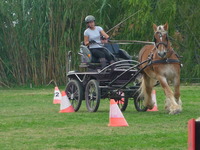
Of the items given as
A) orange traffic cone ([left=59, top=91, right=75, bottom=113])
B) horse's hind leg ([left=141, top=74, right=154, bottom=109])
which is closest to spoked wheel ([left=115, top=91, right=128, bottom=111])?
horse's hind leg ([left=141, top=74, right=154, bottom=109])

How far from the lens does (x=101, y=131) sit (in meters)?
9.60

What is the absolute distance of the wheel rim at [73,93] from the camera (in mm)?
14395

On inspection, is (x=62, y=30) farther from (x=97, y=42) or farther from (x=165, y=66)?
(x=165, y=66)

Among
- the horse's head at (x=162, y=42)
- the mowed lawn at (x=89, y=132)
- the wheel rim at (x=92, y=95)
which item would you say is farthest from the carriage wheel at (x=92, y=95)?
the horse's head at (x=162, y=42)

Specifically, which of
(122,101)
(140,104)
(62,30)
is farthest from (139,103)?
(62,30)

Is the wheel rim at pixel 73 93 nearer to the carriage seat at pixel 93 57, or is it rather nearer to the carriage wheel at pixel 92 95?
the carriage wheel at pixel 92 95

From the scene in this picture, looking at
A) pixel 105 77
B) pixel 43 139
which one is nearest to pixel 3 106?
pixel 105 77

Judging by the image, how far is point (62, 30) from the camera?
26.5 meters

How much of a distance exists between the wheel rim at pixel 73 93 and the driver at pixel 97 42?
984mm

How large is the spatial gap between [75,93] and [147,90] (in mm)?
1696

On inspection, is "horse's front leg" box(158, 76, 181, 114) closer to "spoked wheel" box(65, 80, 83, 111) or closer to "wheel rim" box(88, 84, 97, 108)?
"wheel rim" box(88, 84, 97, 108)

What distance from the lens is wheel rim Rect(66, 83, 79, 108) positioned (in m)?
14.4

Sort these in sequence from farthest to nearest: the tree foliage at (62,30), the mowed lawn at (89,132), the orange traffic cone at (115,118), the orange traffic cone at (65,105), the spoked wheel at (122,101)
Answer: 1. the tree foliage at (62,30)
2. the orange traffic cone at (65,105)
3. the spoked wheel at (122,101)
4. the orange traffic cone at (115,118)
5. the mowed lawn at (89,132)

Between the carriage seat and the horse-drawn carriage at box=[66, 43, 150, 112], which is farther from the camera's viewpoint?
the carriage seat
